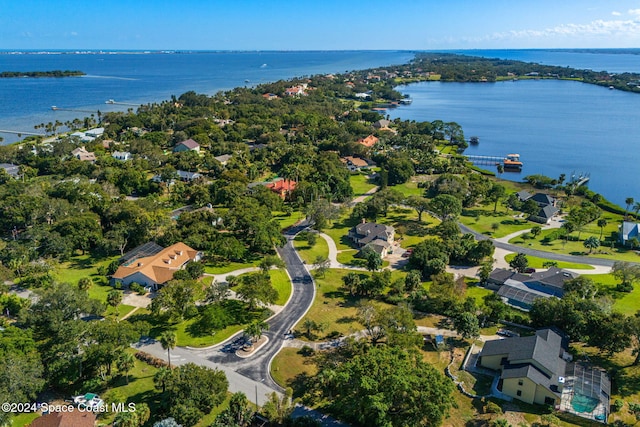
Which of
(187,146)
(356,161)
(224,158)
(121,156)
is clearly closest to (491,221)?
(356,161)

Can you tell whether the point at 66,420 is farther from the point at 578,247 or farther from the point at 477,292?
the point at 578,247

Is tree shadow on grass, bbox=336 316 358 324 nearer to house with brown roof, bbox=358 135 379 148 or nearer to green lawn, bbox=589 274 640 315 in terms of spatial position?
green lawn, bbox=589 274 640 315

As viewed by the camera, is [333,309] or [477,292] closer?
[333,309]

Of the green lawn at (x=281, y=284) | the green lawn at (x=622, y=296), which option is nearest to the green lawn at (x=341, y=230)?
the green lawn at (x=281, y=284)

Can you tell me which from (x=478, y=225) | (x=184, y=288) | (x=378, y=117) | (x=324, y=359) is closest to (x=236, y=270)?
(x=184, y=288)

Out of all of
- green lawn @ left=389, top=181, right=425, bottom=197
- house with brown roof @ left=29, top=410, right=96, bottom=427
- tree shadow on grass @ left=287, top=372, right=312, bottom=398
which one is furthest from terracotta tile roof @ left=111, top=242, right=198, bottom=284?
green lawn @ left=389, top=181, right=425, bottom=197

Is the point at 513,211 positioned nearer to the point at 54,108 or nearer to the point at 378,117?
the point at 378,117
